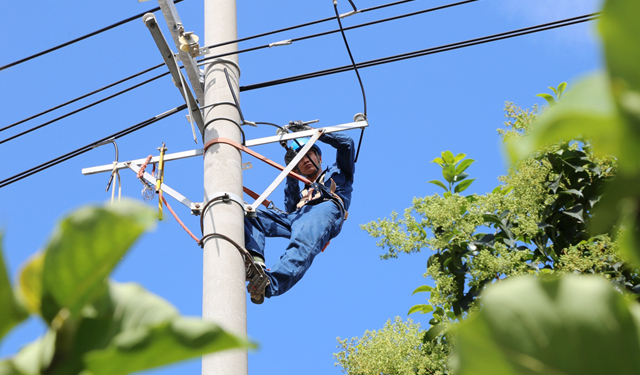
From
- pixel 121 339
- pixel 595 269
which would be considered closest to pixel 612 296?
pixel 121 339

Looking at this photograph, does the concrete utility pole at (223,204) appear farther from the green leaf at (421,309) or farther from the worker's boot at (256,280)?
the green leaf at (421,309)

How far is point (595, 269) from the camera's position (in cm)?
481

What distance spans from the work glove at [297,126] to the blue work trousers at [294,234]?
573 mm

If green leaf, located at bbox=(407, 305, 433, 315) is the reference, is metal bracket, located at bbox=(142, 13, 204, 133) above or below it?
above

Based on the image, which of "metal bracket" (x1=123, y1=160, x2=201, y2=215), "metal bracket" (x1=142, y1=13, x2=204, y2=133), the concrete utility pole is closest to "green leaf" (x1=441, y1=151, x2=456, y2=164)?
the concrete utility pole

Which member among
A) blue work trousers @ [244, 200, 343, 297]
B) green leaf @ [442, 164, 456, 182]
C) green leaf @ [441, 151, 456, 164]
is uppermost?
green leaf @ [441, 151, 456, 164]

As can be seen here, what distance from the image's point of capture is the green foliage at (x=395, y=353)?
544 cm

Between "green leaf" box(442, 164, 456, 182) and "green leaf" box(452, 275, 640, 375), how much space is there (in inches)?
224

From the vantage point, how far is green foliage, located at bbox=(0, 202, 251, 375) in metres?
0.53

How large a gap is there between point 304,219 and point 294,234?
182 millimetres

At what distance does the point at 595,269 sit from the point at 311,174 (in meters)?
2.28

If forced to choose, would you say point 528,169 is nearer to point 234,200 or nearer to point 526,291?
point 234,200

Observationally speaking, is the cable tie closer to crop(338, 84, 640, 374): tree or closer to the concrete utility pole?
the concrete utility pole

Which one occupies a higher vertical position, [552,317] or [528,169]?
[528,169]
